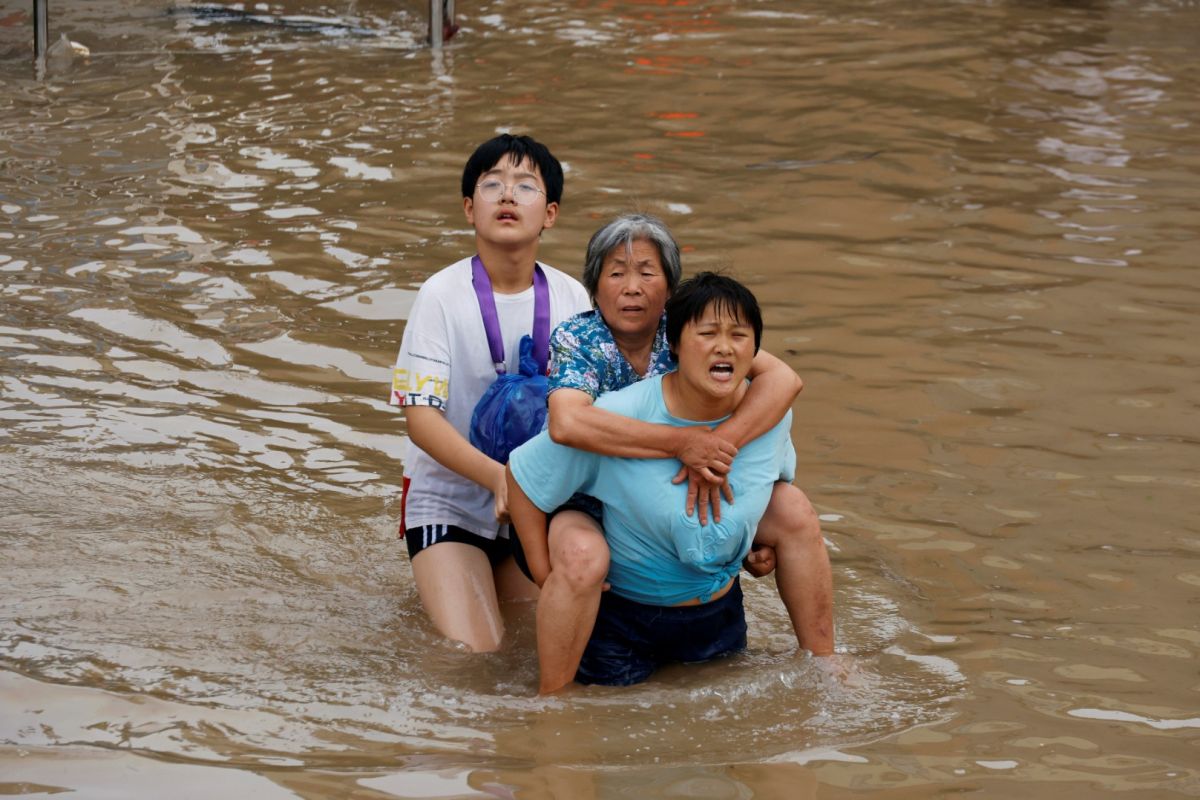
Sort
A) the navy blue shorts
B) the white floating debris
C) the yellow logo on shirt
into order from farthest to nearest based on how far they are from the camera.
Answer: the white floating debris < the yellow logo on shirt < the navy blue shorts

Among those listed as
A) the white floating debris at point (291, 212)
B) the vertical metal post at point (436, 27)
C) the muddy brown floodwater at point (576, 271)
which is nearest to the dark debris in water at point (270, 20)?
the muddy brown floodwater at point (576, 271)

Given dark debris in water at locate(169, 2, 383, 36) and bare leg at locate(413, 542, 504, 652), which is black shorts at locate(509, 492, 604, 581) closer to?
bare leg at locate(413, 542, 504, 652)

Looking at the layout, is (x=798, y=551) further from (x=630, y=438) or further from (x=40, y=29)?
(x=40, y=29)

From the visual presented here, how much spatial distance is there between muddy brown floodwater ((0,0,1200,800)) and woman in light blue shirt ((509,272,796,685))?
6.9 inches

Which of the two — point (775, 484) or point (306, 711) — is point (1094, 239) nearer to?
point (775, 484)

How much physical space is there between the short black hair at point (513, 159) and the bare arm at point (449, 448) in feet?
2.30

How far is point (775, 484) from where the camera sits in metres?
4.36

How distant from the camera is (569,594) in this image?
4.13 metres

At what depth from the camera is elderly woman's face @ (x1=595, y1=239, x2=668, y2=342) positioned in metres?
4.25

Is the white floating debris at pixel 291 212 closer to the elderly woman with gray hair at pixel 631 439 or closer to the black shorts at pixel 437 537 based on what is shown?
the black shorts at pixel 437 537

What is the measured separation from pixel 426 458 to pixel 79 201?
5.08 meters

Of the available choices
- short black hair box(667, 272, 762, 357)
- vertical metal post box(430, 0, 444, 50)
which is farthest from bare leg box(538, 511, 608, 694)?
vertical metal post box(430, 0, 444, 50)

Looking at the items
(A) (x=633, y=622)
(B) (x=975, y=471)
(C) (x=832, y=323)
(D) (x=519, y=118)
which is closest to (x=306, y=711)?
(A) (x=633, y=622)

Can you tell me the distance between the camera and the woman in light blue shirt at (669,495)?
4.08 m
